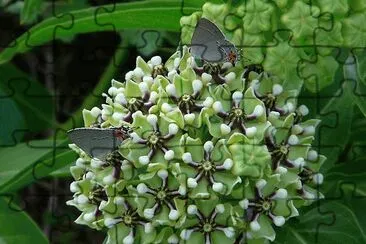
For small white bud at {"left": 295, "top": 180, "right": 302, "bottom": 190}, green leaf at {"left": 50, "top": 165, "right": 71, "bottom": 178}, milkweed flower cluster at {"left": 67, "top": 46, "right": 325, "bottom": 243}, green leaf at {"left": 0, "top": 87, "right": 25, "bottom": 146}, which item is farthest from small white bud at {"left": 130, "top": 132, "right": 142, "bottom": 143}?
green leaf at {"left": 0, "top": 87, "right": 25, "bottom": 146}

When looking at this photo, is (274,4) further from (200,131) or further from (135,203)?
(135,203)

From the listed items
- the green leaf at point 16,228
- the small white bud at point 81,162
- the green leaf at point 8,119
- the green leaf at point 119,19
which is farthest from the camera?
the green leaf at point 8,119

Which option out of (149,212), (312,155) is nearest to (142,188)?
(149,212)

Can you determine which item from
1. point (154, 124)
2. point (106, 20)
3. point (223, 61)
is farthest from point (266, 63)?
point (106, 20)

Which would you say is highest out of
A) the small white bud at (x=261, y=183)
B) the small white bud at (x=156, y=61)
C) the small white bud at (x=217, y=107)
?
the small white bud at (x=156, y=61)

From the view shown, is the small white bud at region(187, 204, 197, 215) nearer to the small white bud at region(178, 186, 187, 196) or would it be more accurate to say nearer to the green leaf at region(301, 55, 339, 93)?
the small white bud at region(178, 186, 187, 196)

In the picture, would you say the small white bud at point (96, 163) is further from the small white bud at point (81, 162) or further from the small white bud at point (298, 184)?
the small white bud at point (298, 184)

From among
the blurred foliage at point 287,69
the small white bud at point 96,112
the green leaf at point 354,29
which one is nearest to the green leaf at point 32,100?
the blurred foliage at point 287,69
